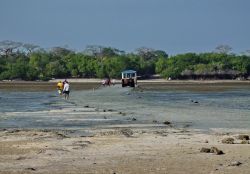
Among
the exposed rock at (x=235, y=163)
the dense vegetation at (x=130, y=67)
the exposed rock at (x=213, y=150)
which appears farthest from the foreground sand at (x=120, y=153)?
the dense vegetation at (x=130, y=67)

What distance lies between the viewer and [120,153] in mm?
14273

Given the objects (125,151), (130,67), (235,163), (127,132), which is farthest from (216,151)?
(130,67)

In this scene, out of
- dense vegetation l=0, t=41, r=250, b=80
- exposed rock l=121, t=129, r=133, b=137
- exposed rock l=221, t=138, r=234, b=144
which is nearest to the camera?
exposed rock l=221, t=138, r=234, b=144

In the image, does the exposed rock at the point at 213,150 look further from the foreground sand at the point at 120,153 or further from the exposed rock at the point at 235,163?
the exposed rock at the point at 235,163

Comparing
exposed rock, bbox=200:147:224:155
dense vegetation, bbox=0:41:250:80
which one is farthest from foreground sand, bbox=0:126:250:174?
dense vegetation, bbox=0:41:250:80

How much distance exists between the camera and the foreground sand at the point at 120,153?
12.1m

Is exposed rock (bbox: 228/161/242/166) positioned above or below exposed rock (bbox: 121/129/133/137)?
above

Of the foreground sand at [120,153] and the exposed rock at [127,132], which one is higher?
the foreground sand at [120,153]

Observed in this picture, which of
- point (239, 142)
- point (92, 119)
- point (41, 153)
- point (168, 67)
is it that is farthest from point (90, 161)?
point (168, 67)

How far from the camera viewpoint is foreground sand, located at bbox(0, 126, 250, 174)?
1207cm

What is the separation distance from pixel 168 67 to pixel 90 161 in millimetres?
142265

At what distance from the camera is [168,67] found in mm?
154750

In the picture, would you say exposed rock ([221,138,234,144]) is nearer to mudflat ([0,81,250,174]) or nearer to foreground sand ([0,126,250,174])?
mudflat ([0,81,250,174])

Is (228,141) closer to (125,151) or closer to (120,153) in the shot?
(125,151)
